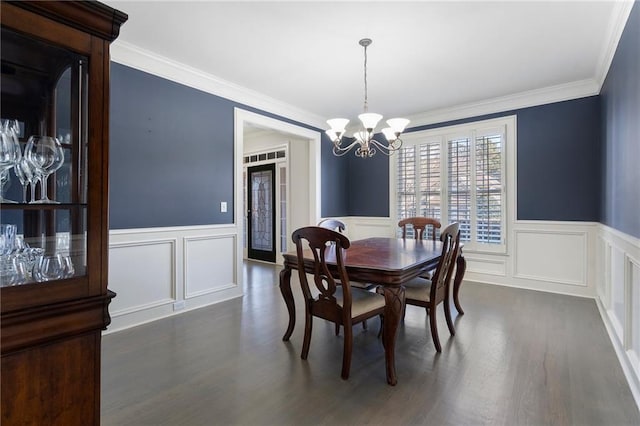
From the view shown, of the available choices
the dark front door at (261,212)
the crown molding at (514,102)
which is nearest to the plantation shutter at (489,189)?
the crown molding at (514,102)

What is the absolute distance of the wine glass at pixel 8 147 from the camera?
3.21ft

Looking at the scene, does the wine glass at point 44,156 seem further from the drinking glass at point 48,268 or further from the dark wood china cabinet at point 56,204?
the drinking glass at point 48,268

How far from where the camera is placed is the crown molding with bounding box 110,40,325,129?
3.02 metres

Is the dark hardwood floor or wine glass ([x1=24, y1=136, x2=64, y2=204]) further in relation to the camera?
the dark hardwood floor

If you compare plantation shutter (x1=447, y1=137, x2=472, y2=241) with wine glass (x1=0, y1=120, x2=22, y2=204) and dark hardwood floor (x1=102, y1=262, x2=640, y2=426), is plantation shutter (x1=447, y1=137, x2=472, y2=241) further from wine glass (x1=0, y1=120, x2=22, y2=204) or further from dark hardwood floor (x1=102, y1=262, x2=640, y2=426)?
wine glass (x1=0, y1=120, x2=22, y2=204)

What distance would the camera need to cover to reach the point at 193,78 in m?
3.57

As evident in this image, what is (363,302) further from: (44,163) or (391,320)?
(44,163)

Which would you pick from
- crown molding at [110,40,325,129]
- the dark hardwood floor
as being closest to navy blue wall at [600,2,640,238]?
the dark hardwood floor

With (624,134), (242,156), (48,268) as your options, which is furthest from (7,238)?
(624,134)

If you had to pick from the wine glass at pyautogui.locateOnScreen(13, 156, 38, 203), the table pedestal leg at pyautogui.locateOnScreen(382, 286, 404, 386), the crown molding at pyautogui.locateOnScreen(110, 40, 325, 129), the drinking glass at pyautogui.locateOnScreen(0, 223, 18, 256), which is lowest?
the table pedestal leg at pyautogui.locateOnScreen(382, 286, 404, 386)

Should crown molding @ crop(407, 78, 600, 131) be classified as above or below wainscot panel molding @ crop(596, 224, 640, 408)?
above

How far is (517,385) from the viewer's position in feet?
6.55

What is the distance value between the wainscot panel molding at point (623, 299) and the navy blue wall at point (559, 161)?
2.48 feet

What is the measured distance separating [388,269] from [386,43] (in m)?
2.09
